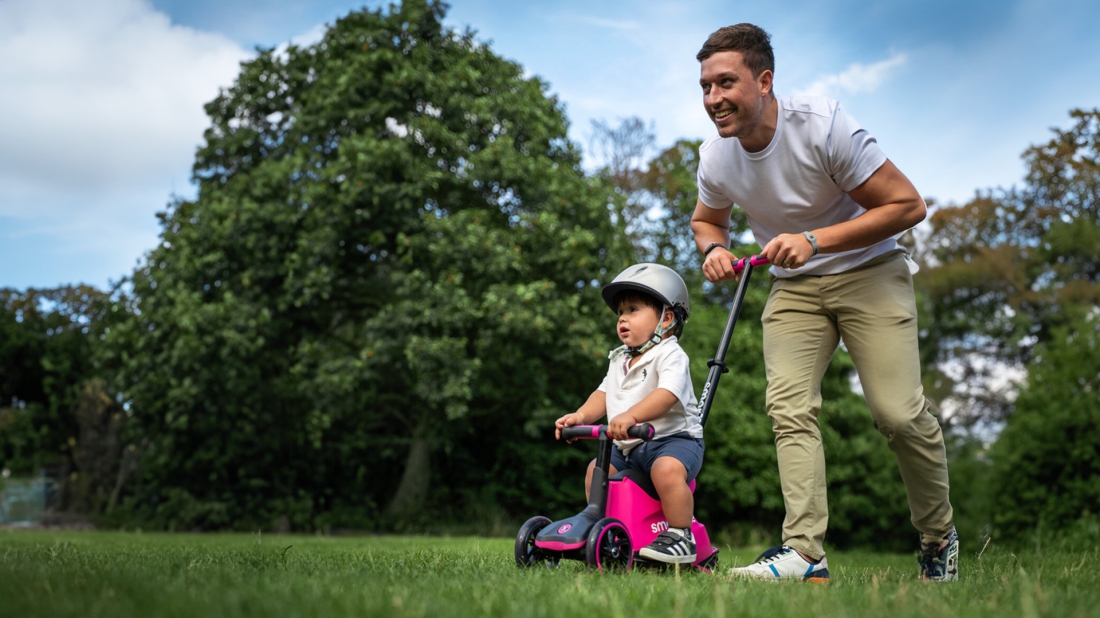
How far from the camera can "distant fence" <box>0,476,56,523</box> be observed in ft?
77.8

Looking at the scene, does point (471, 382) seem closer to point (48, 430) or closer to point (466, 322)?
point (466, 322)

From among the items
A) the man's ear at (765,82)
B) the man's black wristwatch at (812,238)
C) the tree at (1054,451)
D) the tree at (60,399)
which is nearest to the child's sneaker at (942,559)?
the man's black wristwatch at (812,238)

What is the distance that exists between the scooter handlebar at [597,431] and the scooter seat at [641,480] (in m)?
0.25

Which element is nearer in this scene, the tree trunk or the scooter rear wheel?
the scooter rear wheel

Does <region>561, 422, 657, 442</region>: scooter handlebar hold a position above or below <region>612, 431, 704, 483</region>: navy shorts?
above

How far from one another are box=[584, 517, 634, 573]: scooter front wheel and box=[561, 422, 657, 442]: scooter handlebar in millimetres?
362

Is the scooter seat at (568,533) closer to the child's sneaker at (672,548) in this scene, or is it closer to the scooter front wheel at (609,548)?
the scooter front wheel at (609,548)

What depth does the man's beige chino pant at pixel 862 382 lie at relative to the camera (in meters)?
3.80

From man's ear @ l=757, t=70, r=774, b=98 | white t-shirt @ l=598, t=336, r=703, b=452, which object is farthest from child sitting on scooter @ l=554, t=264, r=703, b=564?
man's ear @ l=757, t=70, r=774, b=98

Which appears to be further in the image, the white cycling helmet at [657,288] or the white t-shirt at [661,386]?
the white cycling helmet at [657,288]

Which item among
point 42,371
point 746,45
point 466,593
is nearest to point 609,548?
point 466,593

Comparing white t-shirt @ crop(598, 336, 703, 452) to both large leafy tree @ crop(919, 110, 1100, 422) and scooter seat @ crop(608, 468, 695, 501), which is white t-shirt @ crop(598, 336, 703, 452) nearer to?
scooter seat @ crop(608, 468, 695, 501)

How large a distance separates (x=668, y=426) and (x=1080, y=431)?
11107 mm

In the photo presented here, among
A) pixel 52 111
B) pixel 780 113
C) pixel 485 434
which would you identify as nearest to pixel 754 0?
pixel 780 113
